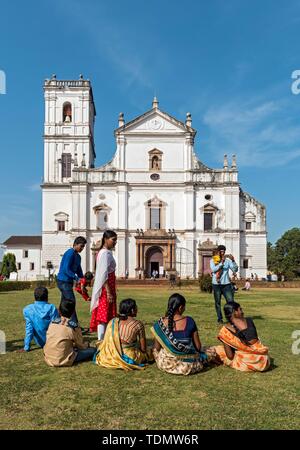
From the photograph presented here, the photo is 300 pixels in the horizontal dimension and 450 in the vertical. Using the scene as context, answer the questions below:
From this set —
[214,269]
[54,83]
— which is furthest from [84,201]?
[214,269]

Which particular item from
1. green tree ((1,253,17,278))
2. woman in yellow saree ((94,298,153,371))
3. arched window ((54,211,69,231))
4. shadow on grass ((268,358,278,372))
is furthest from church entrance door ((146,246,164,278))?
woman in yellow saree ((94,298,153,371))

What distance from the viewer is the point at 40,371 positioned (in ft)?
18.0

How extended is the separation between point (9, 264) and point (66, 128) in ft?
51.8

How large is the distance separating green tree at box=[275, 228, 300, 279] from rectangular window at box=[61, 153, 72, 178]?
3856 centimetres

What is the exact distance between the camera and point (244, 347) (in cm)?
540

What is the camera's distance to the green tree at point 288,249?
65050mm

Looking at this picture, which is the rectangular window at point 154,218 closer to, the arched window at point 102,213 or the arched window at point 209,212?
the arched window at point 102,213

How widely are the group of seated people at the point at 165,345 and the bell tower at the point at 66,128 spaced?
3458 cm

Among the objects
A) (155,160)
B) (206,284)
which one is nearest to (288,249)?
(155,160)

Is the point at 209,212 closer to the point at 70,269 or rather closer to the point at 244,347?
the point at 70,269

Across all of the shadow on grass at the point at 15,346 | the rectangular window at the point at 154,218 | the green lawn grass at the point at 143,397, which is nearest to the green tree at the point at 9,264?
the rectangular window at the point at 154,218

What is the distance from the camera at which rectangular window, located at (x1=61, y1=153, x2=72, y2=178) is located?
39.8 meters

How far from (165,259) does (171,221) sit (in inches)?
140

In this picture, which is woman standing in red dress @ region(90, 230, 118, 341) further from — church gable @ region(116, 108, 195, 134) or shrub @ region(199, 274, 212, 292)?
church gable @ region(116, 108, 195, 134)
